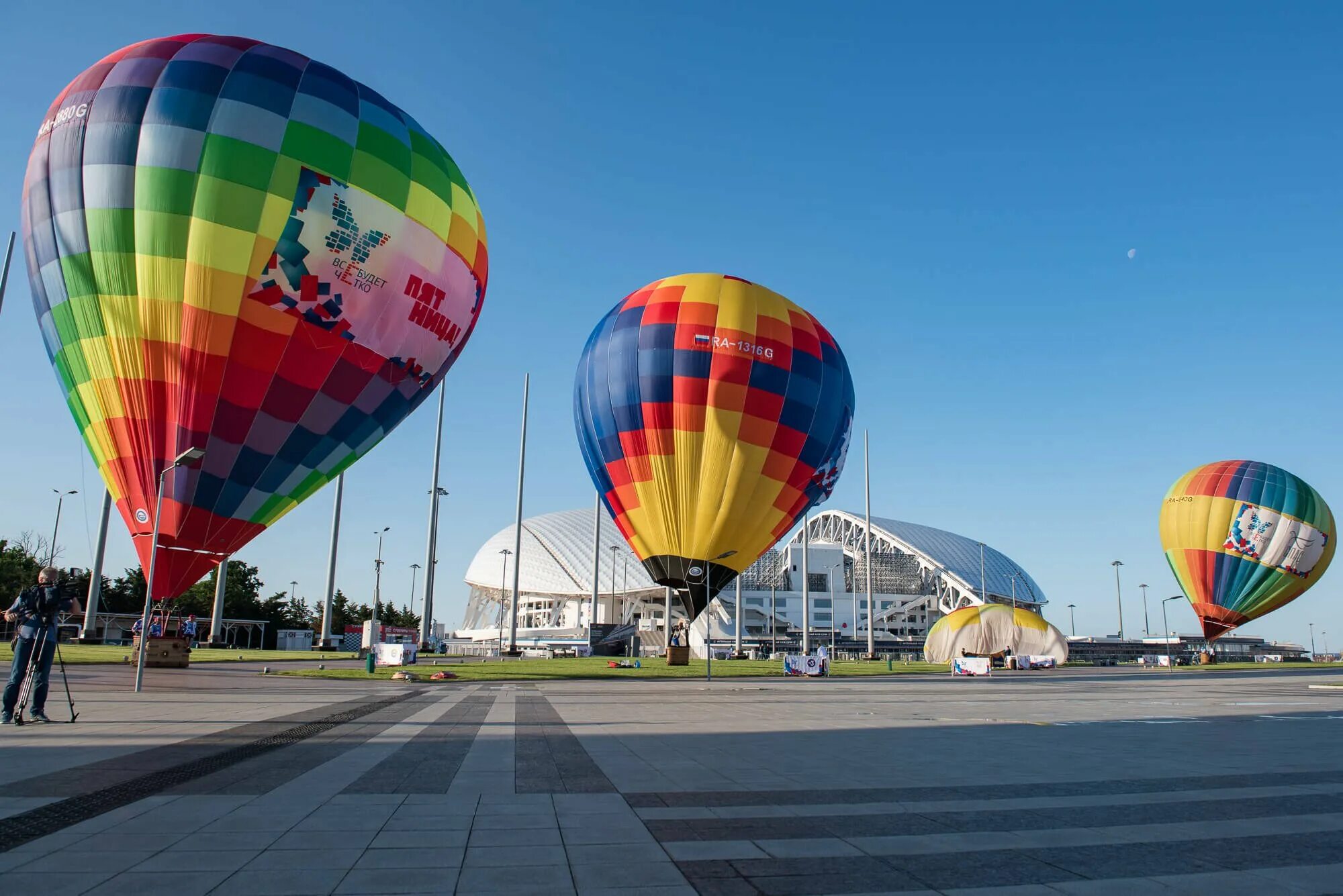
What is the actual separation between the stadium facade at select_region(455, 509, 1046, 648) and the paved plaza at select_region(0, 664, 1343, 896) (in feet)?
373

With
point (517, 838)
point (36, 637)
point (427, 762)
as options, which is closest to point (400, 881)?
point (517, 838)

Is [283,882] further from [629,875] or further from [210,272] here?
[210,272]

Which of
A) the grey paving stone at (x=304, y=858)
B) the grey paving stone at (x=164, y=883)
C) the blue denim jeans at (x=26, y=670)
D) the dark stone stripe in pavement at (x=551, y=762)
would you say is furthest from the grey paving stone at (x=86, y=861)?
the blue denim jeans at (x=26, y=670)

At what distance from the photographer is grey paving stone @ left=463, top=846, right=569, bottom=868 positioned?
5727 millimetres

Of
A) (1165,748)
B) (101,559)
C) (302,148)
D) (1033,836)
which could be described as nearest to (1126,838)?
A: (1033,836)

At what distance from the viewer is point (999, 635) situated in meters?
66.4

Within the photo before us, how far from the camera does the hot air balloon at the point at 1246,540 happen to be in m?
62.6

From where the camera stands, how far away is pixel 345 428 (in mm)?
27422

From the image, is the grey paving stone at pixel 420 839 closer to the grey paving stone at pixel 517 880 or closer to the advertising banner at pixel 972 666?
Answer: the grey paving stone at pixel 517 880

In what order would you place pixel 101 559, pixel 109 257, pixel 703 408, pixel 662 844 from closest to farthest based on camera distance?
1. pixel 662 844
2. pixel 109 257
3. pixel 703 408
4. pixel 101 559

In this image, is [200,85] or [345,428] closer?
[200,85]

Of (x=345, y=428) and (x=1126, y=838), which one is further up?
(x=345, y=428)

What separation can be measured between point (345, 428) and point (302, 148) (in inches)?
348

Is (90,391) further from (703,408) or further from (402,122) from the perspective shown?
(703,408)
